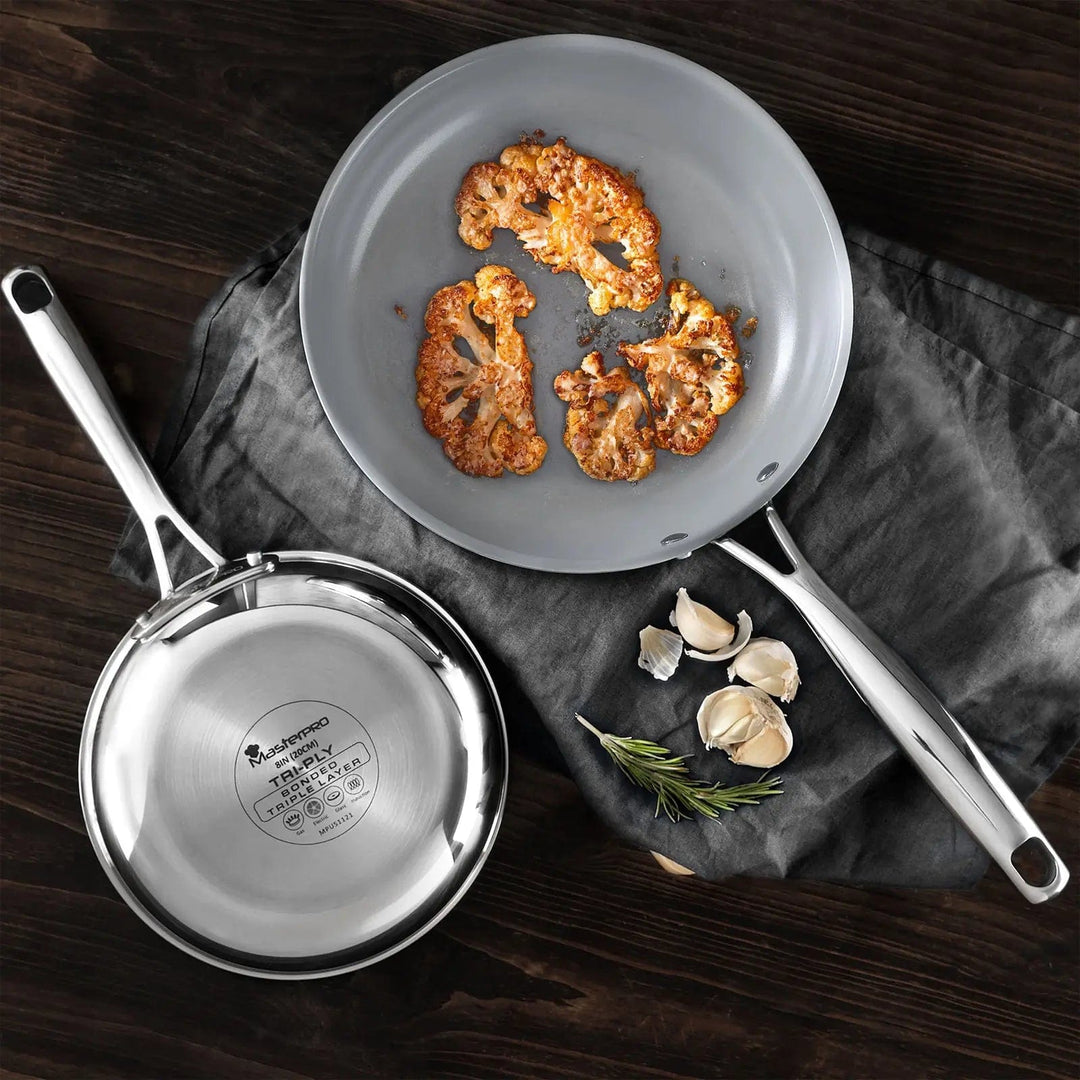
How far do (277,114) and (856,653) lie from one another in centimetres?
109

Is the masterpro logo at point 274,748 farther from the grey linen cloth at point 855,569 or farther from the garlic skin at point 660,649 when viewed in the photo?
the garlic skin at point 660,649

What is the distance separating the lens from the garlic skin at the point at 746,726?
126cm

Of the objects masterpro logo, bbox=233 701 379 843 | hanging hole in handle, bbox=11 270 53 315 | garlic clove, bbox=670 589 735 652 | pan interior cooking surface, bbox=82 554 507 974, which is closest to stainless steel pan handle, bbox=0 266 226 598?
hanging hole in handle, bbox=11 270 53 315

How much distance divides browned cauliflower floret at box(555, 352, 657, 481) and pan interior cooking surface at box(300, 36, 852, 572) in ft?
0.08

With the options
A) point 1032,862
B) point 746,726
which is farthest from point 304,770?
point 1032,862

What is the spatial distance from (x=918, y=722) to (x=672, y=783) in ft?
1.11

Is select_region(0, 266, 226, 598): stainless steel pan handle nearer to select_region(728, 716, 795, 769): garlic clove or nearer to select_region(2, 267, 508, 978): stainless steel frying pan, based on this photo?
select_region(2, 267, 508, 978): stainless steel frying pan

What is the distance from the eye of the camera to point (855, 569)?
1.30m

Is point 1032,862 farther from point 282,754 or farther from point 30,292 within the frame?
point 30,292

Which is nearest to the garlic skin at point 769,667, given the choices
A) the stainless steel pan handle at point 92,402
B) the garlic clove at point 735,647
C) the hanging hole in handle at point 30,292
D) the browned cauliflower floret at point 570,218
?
the garlic clove at point 735,647

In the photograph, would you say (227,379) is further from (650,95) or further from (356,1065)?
(356,1065)

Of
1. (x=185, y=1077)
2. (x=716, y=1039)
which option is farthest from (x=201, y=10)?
(x=716, y=1039)

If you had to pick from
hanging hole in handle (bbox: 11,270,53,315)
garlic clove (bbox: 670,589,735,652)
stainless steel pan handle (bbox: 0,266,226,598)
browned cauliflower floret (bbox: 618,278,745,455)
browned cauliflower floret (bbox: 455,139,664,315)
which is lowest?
garlic clove (bbox: 670,589,735,652)

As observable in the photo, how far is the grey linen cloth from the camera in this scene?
1.27m
